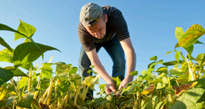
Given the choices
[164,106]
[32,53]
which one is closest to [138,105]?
[164,106]

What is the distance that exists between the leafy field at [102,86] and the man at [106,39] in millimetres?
383

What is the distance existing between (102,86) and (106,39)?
1.19 meters

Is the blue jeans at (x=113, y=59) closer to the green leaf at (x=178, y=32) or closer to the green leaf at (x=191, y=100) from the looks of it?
the green leaf at (x=178, y=32)

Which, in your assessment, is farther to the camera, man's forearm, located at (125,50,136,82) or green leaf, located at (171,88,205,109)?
man's forearm, located at (125,50,136,82)

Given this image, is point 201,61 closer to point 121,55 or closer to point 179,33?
point 179,33

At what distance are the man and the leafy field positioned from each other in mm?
383

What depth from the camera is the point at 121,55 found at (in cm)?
223

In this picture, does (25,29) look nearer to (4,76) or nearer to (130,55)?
(4,76)

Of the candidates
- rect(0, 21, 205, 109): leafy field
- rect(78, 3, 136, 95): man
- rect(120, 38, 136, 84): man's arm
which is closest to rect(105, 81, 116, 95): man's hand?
rect(78, 3, 136, 95): man

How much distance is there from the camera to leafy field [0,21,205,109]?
46cm

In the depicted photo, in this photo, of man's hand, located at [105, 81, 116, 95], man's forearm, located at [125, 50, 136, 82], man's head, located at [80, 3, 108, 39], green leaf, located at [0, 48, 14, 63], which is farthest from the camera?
man's forearm, located at [125, 50, 136, 82]

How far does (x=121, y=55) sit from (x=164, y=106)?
1.61 meters

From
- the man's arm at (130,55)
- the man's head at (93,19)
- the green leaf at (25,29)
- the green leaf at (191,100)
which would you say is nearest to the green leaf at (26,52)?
the green leaf at (25,29)

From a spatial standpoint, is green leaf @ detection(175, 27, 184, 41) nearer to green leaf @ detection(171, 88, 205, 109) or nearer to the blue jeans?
green leaf @ detection(171, 88, 205, 109)
